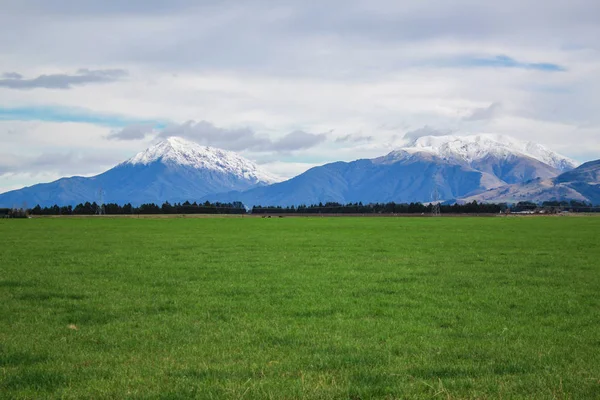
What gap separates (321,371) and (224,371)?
5.92 ft

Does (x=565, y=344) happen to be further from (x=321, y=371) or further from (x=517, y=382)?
(x=321, y=371)

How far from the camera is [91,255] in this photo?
3481 centimetres

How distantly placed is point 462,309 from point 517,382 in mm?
7024

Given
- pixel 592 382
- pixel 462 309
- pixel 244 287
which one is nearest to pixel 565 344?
pixel 592 382

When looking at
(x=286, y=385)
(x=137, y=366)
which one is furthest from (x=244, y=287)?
(x=286, y=385)

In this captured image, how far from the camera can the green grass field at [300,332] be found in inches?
394

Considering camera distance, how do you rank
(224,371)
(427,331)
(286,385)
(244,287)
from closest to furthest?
(286,385) < (224,371) < (427,331) < (244,287)

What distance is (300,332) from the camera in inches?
549

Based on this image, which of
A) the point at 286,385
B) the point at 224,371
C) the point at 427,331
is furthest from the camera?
the point at 427,331

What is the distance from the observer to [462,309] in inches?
672

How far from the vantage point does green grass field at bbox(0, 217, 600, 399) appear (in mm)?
10000

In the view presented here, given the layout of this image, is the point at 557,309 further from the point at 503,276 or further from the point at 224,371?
the point at 224,371

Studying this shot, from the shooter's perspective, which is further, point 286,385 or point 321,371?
point 321,371

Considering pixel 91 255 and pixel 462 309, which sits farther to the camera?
pixel 91 255
